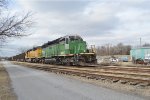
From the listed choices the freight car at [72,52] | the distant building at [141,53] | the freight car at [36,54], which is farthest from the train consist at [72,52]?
the distant building at [141,53]

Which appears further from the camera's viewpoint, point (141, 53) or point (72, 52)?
point (141, 53)

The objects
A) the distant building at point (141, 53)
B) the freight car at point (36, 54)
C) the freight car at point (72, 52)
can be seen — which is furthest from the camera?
the freight car at point (36, 54)

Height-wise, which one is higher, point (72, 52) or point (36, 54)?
point (36, 54)

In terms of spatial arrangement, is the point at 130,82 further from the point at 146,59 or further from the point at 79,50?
the point at 146,59

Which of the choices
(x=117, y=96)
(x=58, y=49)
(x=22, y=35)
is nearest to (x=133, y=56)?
(x=58, y=49)

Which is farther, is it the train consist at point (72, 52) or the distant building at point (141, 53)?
the distant building at point (141, 53)

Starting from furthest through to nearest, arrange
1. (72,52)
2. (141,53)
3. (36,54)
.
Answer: (36,54), (141,53), (72,52)

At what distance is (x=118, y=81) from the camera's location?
52.2 feet

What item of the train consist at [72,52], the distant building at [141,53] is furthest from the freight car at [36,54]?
the distant building at [141,53]

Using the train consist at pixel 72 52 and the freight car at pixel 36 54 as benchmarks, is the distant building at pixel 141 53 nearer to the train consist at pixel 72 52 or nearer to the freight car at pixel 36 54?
the freight car at pixel 36 54

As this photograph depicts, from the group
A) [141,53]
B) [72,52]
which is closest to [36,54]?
[141,53]

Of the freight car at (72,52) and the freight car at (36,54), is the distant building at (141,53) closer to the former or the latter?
the freight car at (36,54)

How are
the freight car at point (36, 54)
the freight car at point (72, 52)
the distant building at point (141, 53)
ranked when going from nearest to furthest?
the freight car at point (72, 52)
the distant building at point (141, 53)
the freight car at point (36, 54)

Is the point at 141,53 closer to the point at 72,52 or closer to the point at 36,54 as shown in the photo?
the point at 36,54
